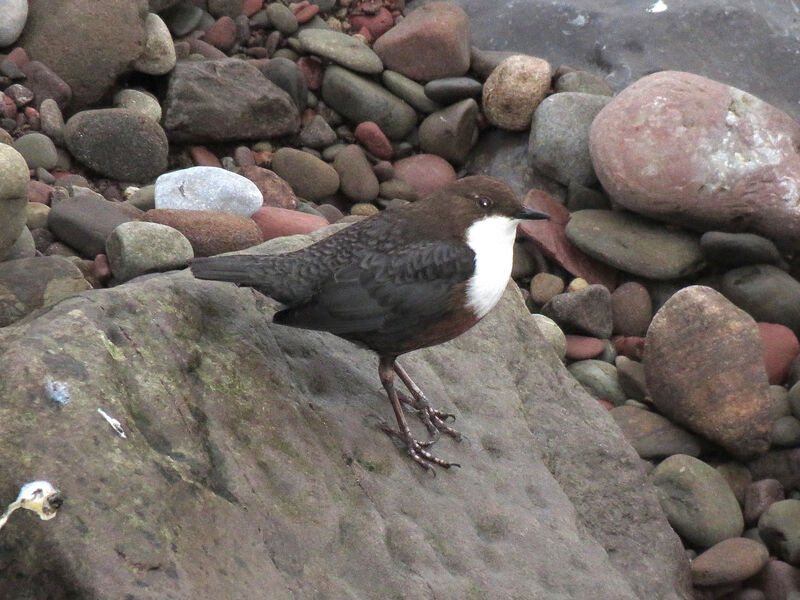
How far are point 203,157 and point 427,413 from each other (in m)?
3.12

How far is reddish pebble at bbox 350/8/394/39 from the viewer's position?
7.57 metres

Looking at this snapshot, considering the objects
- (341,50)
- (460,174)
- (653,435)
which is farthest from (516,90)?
(653,435)

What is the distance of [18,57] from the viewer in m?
5.71

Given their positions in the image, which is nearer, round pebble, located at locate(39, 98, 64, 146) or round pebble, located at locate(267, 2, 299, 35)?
round pebble, located at locate(39, 98, 64, 146)

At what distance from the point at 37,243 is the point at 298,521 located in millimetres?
2512

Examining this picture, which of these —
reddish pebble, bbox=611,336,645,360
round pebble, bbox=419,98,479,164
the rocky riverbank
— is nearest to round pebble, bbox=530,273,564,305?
the rocky riverbank

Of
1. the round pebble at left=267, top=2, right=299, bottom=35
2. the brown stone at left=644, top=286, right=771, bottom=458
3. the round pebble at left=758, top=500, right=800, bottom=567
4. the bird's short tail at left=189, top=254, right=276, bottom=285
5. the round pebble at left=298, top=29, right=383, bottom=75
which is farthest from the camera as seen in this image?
the round pebble at left=267, top=2, right=299, bottom=35

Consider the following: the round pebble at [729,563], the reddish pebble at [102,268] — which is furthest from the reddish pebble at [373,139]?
the round pebble at [729,563]

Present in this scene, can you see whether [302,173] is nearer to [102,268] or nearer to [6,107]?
[6,107]

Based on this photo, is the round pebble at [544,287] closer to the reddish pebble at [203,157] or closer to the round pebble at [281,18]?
the reddish pebble at [203,157]

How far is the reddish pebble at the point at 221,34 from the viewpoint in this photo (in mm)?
6961

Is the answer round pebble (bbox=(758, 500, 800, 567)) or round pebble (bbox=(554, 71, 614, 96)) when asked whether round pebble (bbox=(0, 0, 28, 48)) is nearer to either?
round pebble (bbox=(554, 71, 614, 96))

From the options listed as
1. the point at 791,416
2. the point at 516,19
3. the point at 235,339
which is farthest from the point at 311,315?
the point at 516,19

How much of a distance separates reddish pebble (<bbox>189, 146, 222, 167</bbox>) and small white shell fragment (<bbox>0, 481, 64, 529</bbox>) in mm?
4079
